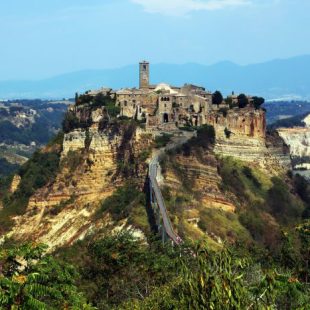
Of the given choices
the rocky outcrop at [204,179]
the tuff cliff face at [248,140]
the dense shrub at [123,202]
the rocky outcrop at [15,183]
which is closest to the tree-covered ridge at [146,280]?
the dense shrub at [123,202]

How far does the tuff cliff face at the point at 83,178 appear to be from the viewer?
5525cm

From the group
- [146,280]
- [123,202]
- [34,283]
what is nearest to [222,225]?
[123,202]

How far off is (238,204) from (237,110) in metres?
10.8

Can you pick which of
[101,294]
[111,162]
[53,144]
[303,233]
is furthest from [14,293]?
[53,144]

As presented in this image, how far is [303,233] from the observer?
103 ft

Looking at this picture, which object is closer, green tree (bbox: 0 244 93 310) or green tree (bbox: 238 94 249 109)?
green tree (bbox: 0 244 93 310)

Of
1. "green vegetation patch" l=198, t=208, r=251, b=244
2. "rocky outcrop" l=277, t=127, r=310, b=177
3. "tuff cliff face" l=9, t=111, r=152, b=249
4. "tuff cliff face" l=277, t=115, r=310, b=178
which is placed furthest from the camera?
"rocky outcrop" l=277, t=127, r=310, b=177

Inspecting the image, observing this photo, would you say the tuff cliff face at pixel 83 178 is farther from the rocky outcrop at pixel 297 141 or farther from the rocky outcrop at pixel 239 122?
the rocky outcrop at pixel 297 141

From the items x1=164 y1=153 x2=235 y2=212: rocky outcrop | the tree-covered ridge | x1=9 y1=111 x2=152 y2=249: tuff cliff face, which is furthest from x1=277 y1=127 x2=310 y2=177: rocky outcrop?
the tree-covered ridge

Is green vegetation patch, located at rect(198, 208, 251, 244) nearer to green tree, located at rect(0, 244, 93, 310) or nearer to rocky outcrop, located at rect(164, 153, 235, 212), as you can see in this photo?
rocky outcrop, located at rect(164, 153, 235, 212)

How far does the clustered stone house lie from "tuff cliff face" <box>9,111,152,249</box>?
2.20 meters

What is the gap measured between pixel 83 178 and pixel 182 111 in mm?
8718

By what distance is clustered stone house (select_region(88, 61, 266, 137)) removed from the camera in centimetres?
6000

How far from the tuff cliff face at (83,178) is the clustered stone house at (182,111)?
2202 mm
